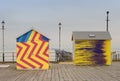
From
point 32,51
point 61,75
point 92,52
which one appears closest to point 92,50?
point 92,52

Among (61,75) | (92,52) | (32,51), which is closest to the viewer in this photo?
(61,75)

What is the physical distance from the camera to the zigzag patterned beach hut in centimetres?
2000

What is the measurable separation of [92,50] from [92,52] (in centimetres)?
13

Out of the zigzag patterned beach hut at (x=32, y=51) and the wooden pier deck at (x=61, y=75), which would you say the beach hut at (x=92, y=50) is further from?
the wooden pier deck at (x=61, y=75)

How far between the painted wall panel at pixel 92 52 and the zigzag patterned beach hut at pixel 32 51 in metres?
4.47

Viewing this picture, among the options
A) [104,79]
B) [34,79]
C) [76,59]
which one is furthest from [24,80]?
[76,59]

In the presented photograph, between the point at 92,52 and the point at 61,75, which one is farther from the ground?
the point at 92,52

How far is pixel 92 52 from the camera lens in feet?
79.4

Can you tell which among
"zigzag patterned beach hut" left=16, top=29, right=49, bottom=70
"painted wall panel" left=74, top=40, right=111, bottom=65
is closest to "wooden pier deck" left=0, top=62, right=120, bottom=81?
"zigzag patterned beach hut" left=16, top=29, right=49, bottom=70

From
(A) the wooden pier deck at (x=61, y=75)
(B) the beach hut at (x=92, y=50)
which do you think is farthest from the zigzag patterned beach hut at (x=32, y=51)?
(B) the beach hut at (x=92, y=50)

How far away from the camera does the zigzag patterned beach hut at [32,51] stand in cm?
2000

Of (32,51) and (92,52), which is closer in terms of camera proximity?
(32,51)

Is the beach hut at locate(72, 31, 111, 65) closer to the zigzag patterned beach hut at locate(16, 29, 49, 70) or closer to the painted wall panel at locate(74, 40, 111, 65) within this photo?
the painted wall panel at locate(74, 40, 111, 65)

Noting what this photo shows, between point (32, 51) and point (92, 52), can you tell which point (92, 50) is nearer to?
point (92, 52)
